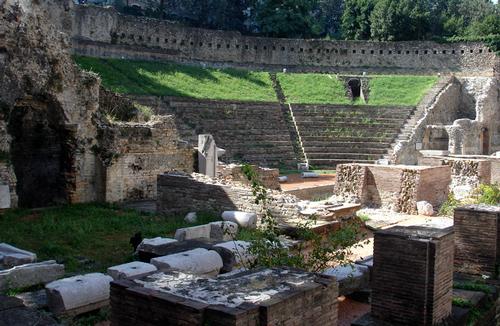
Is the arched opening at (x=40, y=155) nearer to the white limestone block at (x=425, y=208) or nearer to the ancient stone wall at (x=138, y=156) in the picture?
the ancient stone wall at (x=138, y=156)

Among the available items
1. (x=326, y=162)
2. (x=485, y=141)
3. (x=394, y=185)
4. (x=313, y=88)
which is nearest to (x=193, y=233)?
(x=394, y=185)

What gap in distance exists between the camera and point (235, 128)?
92.0 feet

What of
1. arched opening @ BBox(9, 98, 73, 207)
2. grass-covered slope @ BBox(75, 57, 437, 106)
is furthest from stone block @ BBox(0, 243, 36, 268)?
grass-covered slope @ BBox(75, 57, 437, 106)

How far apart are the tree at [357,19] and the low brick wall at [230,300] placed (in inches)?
1799

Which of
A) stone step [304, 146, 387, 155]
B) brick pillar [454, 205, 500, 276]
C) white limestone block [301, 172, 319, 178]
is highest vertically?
stone step [304, 146, 387, 155]

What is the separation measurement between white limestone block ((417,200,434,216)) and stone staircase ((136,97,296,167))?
35.5ft

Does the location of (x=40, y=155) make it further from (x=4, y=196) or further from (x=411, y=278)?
(x=411, y=278)

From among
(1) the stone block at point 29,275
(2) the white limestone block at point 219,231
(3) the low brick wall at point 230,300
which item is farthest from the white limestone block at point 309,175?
(3) the low brick wall at point 230,300

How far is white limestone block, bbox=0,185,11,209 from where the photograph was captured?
39.7 feet

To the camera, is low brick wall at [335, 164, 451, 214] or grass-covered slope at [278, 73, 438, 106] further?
grass-covered slope at [278, 73, 438, 106]

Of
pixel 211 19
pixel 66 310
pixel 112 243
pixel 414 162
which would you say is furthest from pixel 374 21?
pixel 66 310

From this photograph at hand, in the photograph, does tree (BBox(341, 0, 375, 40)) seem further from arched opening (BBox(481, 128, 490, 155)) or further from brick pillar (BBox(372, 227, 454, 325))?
brick pillar (BBox(372, 227, 454, 325))

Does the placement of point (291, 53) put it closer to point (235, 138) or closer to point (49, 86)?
point (235, 138)

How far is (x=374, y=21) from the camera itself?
153ft
